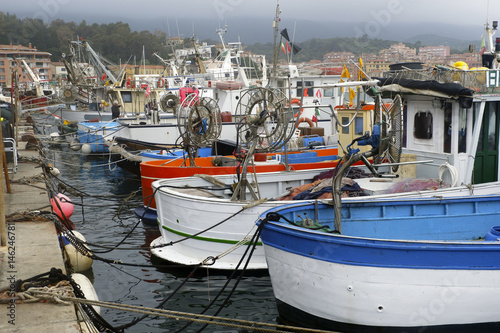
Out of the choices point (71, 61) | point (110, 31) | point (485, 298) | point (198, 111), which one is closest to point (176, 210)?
point (198, 111)

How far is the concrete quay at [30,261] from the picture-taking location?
5.77 meters

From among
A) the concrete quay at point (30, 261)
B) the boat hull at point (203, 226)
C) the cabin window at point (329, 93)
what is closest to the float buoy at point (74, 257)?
the concrete quay at point (30, 261)

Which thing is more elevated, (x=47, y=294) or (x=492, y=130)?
(x=492, y=130)

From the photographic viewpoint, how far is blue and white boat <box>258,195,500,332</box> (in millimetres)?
6969

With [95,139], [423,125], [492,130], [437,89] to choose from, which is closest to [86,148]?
[95,139]

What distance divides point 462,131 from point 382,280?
14.8 feet

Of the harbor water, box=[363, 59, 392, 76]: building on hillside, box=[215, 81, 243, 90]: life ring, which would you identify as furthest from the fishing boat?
box=[215, 81, 243, 90]: life ring

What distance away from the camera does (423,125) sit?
36.2ft

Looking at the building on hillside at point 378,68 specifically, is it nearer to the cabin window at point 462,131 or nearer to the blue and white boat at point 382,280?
the cabin window at point 462,131

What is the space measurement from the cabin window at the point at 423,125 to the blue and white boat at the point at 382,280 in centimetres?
337

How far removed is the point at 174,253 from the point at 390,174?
15.1ft

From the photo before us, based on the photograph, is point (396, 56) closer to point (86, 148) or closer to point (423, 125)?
point (423, 125)
